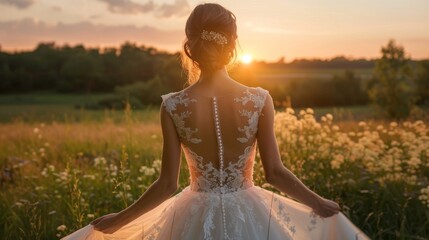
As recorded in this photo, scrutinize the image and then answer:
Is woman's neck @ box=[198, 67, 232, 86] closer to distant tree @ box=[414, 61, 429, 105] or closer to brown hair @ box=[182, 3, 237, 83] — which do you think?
brown hair @ box=[182, 3, 237, 83]

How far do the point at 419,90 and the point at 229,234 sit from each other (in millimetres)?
43562

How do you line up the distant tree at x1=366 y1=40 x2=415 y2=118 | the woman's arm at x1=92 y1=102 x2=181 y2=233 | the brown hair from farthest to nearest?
the distant tree at x1=366 y1=40 x2=415 y2=118 → the woman's arm at x1=92 y1=102 x2=181 y2=233 → the brown hair

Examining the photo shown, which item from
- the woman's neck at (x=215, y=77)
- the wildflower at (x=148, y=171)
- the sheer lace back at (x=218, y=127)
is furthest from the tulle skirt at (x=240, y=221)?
the wildflower at (x=148, y=171)

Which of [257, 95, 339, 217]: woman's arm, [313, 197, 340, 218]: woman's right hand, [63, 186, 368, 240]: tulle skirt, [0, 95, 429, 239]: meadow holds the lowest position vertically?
[0, 95, 429, 239]: meadow

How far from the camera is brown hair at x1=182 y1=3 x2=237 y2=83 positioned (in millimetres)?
2912

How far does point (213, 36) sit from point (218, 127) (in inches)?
20.9

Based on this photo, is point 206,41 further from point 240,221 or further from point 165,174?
point 240,221

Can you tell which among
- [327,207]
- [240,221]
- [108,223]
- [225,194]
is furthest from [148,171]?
[327,207]

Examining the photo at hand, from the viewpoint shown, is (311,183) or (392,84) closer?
(311,183)

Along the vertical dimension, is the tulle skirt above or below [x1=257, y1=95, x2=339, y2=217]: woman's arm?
below

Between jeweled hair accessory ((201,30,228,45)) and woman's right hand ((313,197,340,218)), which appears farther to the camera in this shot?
woman's right hand ((313,197,340,218))

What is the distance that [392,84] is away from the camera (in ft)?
121

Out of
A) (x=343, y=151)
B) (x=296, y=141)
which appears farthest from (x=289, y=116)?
(x=343, y=151)


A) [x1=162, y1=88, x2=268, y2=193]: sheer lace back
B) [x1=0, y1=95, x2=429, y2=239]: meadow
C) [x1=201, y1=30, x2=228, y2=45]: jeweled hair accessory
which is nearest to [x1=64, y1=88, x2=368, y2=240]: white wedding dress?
[x1=162, y1=88, x2=268, y2=193]: sheer lace back
